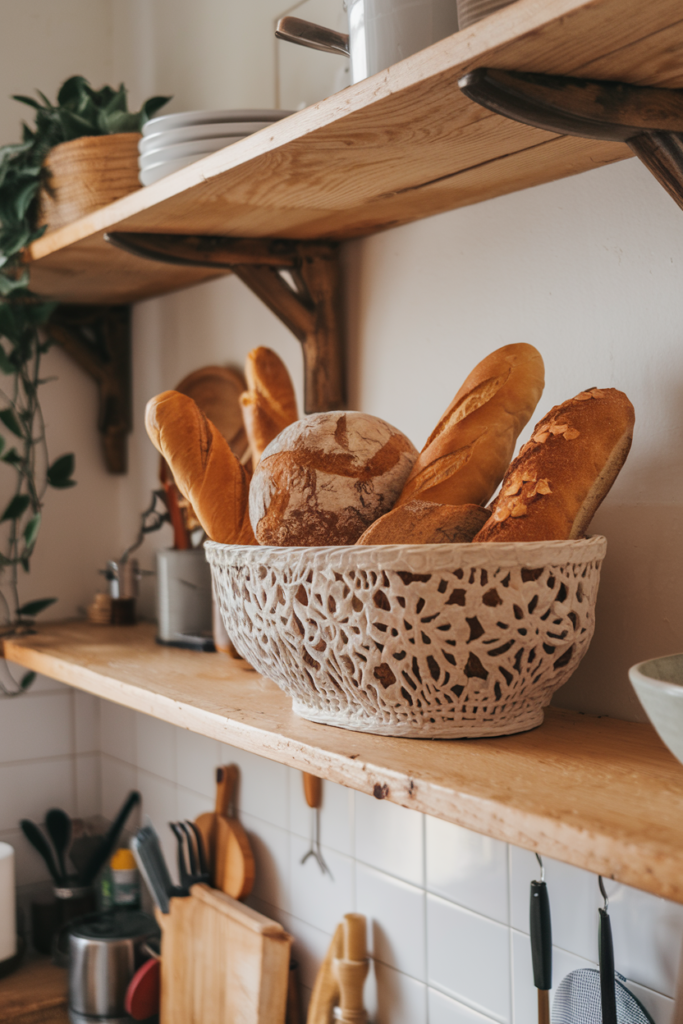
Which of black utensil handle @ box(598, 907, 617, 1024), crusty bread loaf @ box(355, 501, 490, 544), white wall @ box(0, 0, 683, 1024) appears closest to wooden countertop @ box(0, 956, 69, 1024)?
white wall @ box(0, 0, 683, 1024)

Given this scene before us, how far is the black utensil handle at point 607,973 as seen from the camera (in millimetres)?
797

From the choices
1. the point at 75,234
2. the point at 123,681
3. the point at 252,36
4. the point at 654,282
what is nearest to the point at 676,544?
the point at 654,282

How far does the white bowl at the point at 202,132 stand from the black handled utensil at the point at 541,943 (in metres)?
0.83

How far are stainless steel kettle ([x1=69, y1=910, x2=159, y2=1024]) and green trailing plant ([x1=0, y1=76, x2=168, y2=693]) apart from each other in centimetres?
45

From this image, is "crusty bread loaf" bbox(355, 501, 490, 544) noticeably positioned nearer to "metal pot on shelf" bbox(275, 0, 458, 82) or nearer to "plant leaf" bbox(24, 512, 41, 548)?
"metal pot on shelf" bbox(275, 0, 458, 82)

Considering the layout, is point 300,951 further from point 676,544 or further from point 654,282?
point 654,282

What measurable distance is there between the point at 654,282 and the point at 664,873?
1.68 ft

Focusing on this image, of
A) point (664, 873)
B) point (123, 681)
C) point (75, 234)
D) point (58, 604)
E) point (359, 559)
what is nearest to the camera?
point (664, 873)

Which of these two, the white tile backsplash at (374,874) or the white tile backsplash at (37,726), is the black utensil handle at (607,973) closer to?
the white tile backsplash at (374,874)

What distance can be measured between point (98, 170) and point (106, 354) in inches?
20.4

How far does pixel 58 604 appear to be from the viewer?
169 cm

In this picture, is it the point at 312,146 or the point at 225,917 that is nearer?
the point at 312,146

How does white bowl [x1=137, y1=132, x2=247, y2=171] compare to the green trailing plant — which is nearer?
white bowl [x1=137, y1=132, x2=247, y2=171]

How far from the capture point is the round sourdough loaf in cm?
75
